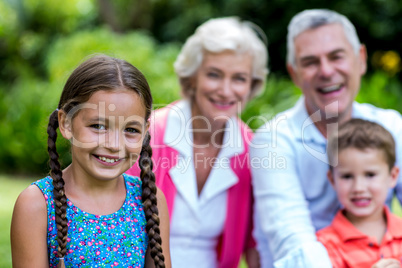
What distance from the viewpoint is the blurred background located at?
713cm

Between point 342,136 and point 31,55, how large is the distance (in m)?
10.9

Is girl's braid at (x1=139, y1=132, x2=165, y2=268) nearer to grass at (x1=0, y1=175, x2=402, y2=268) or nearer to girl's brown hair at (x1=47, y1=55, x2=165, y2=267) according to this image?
girl's brown hair at (x1=47, y1=55, x2=165, y2=267)

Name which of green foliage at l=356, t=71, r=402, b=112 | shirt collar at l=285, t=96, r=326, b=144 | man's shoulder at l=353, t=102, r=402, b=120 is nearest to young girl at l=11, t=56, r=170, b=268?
shirt collar at l=285, t=96, r=326, b=144

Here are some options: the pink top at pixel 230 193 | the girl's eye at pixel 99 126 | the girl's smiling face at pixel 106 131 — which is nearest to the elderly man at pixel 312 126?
the pink top at pixel 230 193

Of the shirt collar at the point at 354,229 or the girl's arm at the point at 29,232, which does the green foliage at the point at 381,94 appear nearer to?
the shirt collar at the point at 354,229

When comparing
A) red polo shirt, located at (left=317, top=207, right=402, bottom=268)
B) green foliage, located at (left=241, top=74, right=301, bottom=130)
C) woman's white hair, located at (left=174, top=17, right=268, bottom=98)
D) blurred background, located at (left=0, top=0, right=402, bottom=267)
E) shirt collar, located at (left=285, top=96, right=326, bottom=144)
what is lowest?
red polo shirt, located at (left=317, top=207, right=402, bottom=268)

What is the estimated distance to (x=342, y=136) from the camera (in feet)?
9.07

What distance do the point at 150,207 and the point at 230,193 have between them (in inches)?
45.2

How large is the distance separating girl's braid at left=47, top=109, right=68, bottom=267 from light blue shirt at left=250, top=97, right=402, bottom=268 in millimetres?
1265

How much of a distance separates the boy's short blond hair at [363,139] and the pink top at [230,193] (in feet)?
2.22

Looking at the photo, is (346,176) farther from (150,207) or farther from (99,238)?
(99,238)

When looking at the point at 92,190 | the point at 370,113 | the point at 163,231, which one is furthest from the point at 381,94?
the point at 92,190

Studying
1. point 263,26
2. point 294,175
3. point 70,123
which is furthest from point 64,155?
point 263,26

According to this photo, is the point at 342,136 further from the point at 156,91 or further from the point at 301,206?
the point at 156,91
